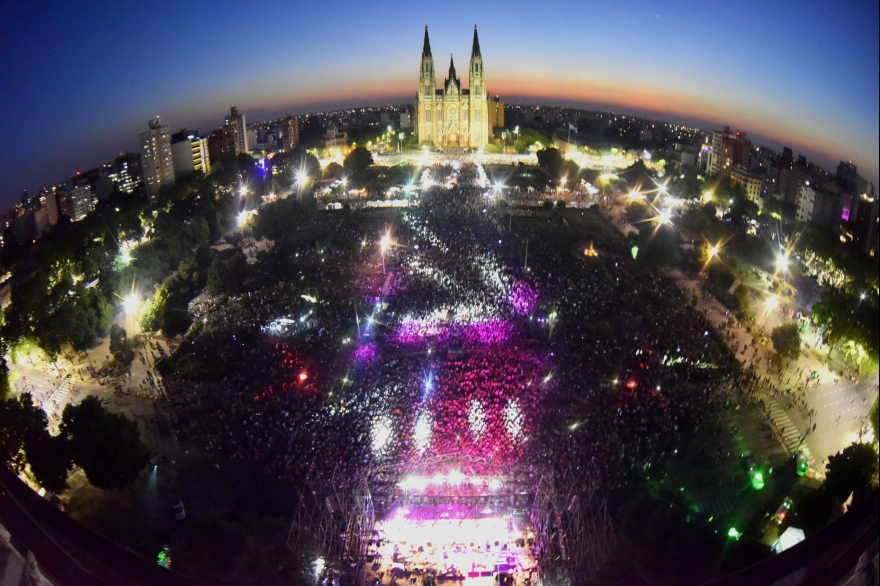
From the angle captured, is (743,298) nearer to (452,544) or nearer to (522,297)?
(522,297)

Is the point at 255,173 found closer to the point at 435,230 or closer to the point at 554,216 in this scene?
the point at 435,230

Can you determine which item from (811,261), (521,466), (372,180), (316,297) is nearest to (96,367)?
(316,297)

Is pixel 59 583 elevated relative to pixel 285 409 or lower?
elevated

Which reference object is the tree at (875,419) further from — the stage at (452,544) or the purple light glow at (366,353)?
the purple light glow at (366,353)

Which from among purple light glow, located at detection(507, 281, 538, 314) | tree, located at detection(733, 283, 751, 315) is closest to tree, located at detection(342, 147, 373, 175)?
purple light glow, located at detection(507, 281, 538, 314)

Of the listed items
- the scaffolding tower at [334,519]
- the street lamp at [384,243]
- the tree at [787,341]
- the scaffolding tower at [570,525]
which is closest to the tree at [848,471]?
the scaffolding tower at [570,525]

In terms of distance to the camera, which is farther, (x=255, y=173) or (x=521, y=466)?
(x=255, y=173)

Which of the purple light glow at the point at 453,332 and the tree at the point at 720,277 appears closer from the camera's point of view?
the purple light glow at the point at 453,332
